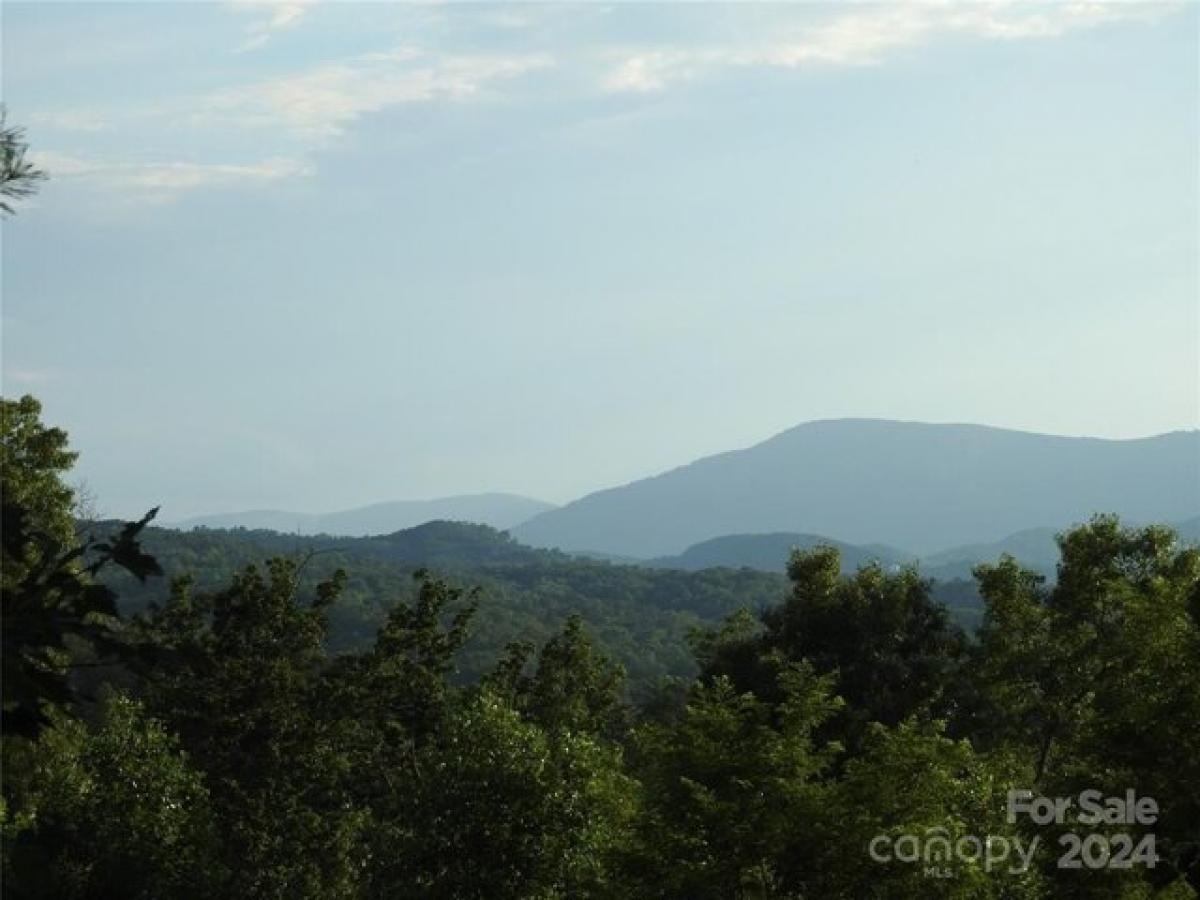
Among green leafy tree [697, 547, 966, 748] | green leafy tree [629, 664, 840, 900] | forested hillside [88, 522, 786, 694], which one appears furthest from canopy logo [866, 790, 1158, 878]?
forested hillside [88, 522, 786, 694]

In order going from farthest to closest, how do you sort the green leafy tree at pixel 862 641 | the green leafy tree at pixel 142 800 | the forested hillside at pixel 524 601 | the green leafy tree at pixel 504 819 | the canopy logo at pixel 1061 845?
the forested hillside at pixel 524 601, the green leafy tree at pixel 862 641, the green leafy tree at pixel 142 800, the green leafy tree at pixel 504 819, the canopy logo at pixel 1061 845

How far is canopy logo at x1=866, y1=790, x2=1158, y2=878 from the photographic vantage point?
17.5m

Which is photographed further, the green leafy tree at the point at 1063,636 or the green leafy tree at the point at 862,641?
the green leafy tree at the point at 862,641

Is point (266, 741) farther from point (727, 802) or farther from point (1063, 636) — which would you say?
point (727, 802)

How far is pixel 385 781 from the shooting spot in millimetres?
35969

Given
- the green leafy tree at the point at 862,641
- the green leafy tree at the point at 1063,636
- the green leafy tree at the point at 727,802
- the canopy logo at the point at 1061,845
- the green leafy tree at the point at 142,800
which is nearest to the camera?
the canopy logo at the point at 1061,845

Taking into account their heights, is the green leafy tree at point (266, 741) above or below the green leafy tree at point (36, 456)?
below

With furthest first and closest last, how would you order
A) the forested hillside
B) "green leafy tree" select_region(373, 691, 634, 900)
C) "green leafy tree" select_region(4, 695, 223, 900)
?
1. the forested hillside
2. "green leafy tree" select_region(4, 695, 223, 900)
3. "green leafy tree" select_region(373, 691, 634, 900)

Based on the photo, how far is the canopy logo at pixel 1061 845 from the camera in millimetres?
17469

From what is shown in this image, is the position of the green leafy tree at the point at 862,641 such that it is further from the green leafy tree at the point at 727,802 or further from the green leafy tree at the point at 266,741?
the green leafy tree at the point at 727,802

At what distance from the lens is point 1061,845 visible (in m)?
19.2

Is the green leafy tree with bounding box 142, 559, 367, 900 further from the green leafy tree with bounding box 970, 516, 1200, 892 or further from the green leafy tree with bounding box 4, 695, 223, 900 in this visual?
the green leafy tree with bounding box 970, 516, 1200, 892

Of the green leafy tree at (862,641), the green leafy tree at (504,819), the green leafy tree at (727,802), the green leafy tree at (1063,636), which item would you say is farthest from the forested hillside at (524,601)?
the green leafy tree at (727,802)

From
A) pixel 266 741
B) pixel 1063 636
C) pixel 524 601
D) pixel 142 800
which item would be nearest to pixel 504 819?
pixel 142 800
